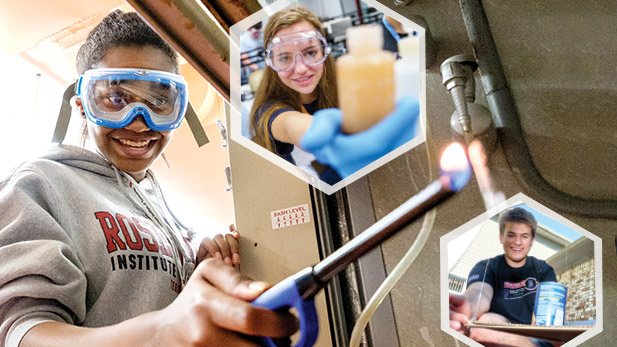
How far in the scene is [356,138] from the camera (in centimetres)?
40

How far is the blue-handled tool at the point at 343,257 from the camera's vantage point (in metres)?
0.28

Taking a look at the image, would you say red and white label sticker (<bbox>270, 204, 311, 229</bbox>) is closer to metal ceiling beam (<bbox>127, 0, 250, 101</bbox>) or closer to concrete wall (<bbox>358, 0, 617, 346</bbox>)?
concrete wall (<bbox>358, 0, 617, 346</bbox>)

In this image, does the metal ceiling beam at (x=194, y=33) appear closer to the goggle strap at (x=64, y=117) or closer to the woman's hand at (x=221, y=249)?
the woman's hand at (x=221, y=249)

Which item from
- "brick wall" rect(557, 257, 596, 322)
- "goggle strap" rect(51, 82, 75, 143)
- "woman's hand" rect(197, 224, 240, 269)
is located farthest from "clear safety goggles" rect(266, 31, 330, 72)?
"goggle strap" rect(51, 82, 75, 143)

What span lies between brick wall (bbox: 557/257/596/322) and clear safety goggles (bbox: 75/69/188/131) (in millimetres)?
553

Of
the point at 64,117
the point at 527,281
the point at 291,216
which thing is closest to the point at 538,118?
the point at 527,281

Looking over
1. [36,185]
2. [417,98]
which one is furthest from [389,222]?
[36,185]

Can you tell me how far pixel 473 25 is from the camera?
0.58 meters

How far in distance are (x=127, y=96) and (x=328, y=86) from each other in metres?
0.42

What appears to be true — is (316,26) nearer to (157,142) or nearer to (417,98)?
(417,98)

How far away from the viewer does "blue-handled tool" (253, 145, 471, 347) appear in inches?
10.9

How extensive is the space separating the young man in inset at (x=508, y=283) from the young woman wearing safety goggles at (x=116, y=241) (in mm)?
225

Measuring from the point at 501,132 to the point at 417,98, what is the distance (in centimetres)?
19

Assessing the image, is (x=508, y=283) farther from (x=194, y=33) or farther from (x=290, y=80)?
(x=194, y=33)
